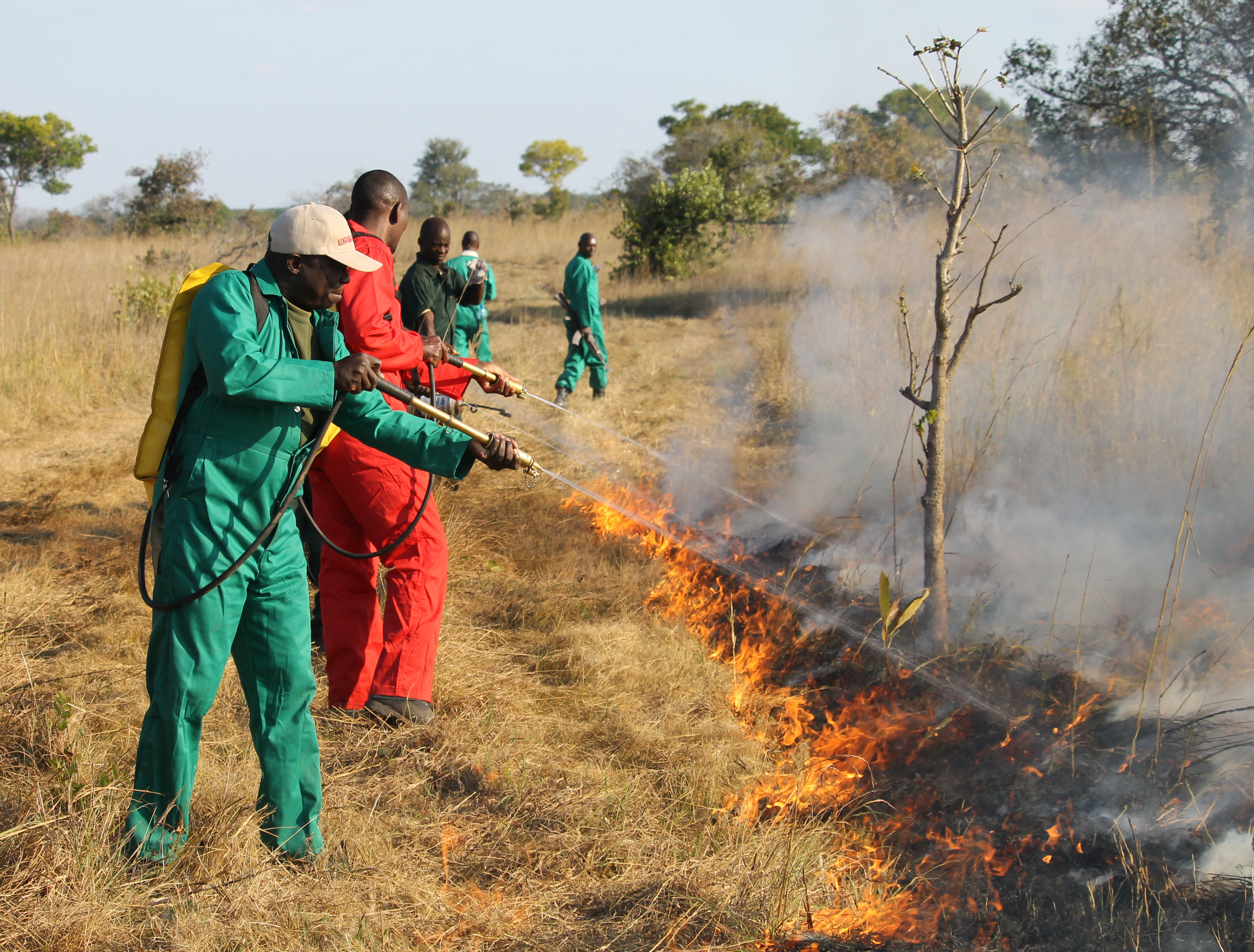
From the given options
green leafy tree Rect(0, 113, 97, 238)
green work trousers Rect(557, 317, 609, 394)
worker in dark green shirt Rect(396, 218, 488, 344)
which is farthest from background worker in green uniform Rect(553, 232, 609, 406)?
green leafy tree Rect(0, 113, 97, 238)

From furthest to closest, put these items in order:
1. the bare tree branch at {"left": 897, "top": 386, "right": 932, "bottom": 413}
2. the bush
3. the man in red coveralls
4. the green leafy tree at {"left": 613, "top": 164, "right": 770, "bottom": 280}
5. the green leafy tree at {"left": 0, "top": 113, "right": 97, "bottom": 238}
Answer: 1. the green leafy tree at {"left": 0, "top": 113, "right": 97, "bottom": 238}
2. the green leafy tree at {"left": 613, "top": 164, "right": 770, "bottom": 280}
3. the bush
4. the bare tree branch at {"left": 897, "top": 386, "right": 932, "bottom": 413}
5. the man in red coveralls

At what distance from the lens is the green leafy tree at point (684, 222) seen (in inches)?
597

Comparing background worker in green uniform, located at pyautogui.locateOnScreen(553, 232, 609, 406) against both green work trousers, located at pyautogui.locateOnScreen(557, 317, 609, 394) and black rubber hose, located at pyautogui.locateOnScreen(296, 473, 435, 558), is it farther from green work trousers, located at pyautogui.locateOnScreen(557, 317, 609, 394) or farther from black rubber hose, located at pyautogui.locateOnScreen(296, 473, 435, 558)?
black rubber hose, located at pyautogui.locateOnScreen(296, 473, 435, 558)

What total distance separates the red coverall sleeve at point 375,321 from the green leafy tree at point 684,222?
12.4 metres

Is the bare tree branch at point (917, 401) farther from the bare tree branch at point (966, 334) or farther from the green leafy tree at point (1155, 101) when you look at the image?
the green leafy tree at point (1155, 101)

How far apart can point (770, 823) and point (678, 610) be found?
1829 mm

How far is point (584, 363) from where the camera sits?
31.0 feet

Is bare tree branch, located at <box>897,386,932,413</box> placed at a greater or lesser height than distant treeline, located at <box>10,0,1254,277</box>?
lesser

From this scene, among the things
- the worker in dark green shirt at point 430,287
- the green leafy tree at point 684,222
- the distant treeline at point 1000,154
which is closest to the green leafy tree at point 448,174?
the distant treeline at point 1000,154

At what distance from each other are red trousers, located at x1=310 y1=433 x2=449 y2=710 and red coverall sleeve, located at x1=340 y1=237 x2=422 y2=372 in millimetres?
417

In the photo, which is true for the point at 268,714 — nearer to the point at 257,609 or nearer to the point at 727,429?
the point at 257,609

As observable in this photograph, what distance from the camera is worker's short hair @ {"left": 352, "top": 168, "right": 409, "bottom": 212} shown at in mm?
3893

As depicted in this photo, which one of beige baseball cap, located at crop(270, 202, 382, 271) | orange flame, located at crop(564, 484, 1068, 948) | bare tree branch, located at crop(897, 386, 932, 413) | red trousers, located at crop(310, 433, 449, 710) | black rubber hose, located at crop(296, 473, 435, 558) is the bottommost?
orange flame, located at crop(564, 484, 1068, 948)

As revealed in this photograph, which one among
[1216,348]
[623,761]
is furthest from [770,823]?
[1216,348]
